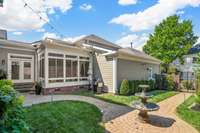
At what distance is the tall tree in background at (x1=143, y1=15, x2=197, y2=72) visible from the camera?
33000 millimetres

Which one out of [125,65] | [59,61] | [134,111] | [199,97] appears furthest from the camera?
[125,65]

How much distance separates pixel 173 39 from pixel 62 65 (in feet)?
84.3

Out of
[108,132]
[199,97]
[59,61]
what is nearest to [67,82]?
[59,61]

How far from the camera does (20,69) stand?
1473 centimetres

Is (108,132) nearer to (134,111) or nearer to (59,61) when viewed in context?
(134,111)

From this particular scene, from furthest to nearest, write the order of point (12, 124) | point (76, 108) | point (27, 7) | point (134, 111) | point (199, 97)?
point (199, 97) → point (27, 7) → point (134, 111) → point (76, 108) → point (12, 124)

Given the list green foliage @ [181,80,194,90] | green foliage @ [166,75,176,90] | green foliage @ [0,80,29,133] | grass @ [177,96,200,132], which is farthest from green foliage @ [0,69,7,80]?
green foliage @ [181,80,194,90]

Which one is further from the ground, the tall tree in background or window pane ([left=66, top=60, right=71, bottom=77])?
the tall tree in background

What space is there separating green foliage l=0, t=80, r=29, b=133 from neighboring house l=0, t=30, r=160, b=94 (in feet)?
33.8

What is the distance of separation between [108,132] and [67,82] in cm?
855

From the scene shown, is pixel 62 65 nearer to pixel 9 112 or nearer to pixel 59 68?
pixel 59 68

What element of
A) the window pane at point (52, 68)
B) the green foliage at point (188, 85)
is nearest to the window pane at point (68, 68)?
the window pane at point (52, 68)

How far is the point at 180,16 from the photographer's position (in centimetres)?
3434

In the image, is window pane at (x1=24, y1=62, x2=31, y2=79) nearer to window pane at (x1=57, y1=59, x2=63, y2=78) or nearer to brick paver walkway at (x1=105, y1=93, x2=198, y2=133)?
window pane at (x1=57, y1=59, x2=63, y2=78)
